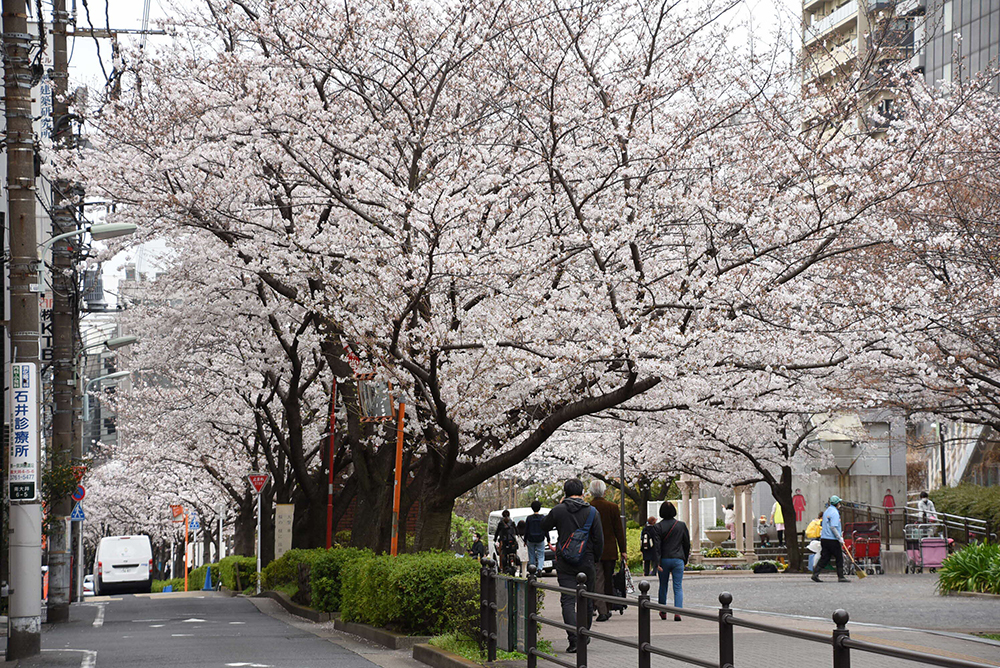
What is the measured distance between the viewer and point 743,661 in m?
6.31

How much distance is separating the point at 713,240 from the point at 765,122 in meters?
1.70

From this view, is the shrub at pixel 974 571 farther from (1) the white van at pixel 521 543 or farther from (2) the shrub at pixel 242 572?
(2) the shrub at pixel 242 572

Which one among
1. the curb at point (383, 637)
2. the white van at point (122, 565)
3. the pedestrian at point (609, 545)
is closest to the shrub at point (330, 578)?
the curb at point (383, 637)

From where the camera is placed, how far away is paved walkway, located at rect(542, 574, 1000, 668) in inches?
246

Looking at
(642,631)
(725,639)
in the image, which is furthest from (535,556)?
(725,639)

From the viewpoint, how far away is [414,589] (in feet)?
42.3

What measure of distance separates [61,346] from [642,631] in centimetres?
A: 1513

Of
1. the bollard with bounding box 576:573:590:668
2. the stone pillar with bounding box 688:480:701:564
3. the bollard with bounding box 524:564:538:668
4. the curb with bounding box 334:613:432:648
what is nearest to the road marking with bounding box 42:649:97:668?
the curb with bounding box 334:613:432:648

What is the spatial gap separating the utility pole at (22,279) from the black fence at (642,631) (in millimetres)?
5472

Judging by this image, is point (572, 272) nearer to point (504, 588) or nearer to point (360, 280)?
point (360, 280)

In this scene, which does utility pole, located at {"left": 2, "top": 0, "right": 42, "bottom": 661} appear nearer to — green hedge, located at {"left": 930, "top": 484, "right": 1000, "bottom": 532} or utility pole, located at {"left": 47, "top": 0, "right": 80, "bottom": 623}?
utility pole, located at {"left": 47, "top": 0, "right": 80, "bottom": 623}

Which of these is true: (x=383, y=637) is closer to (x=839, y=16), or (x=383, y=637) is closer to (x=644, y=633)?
(x=644, y=633)

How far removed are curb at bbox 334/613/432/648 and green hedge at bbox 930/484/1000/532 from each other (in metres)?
19.5

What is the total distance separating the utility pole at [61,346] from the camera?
1970cm
